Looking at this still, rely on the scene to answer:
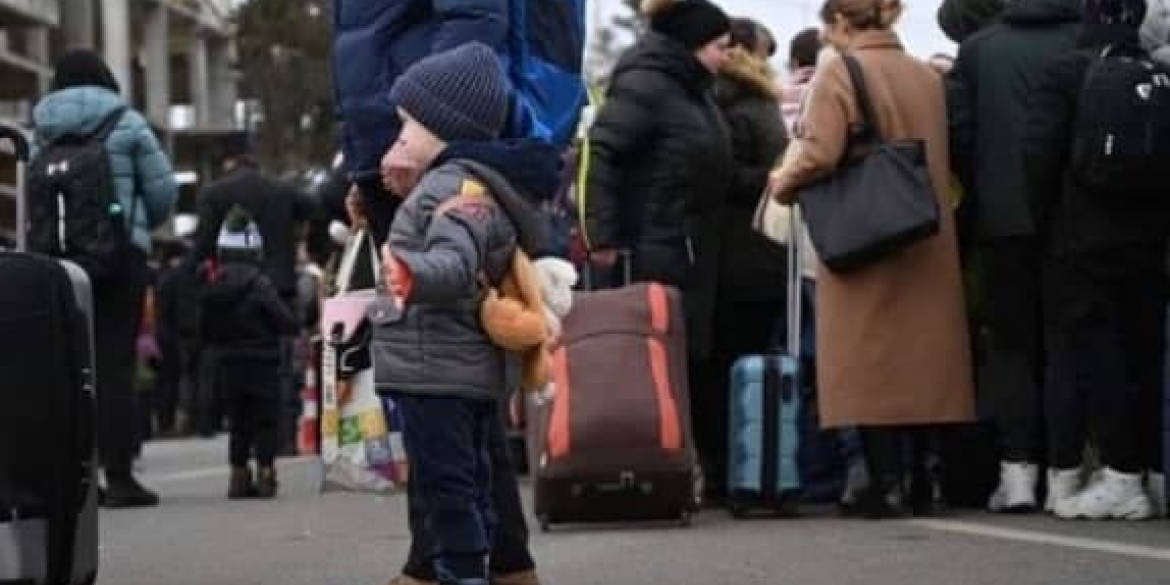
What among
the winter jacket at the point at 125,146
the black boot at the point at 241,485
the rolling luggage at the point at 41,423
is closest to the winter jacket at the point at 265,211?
the black boot at the point at 241,485

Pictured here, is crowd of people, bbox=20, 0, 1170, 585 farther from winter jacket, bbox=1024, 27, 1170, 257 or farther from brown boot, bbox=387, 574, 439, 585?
brown boot, bbox=387, 574, 439, 585

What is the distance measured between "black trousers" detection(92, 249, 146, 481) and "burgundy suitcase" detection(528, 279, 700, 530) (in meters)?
2.81

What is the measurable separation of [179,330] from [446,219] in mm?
19414

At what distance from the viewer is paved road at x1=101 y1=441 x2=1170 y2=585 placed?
298 inches

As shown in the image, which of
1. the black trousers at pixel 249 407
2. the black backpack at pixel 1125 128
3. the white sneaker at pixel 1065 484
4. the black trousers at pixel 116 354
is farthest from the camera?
the black trousers at pixel 249 407

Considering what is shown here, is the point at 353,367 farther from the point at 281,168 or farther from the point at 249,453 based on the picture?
the point at 281,168

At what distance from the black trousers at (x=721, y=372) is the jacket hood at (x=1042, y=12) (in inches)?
58.5

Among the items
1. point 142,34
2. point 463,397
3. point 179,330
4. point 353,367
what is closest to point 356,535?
point 353,367

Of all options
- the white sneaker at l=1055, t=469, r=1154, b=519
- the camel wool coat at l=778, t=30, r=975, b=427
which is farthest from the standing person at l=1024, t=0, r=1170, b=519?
the camel wool coat at l=778, t=30, r=975, b=427

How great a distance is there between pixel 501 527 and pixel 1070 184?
10.7 ft

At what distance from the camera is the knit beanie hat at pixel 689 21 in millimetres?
10211

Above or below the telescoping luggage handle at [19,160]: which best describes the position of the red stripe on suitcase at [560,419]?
below

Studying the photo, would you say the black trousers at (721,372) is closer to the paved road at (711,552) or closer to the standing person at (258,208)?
the paved road at (711,552)

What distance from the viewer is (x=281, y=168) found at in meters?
46.5
